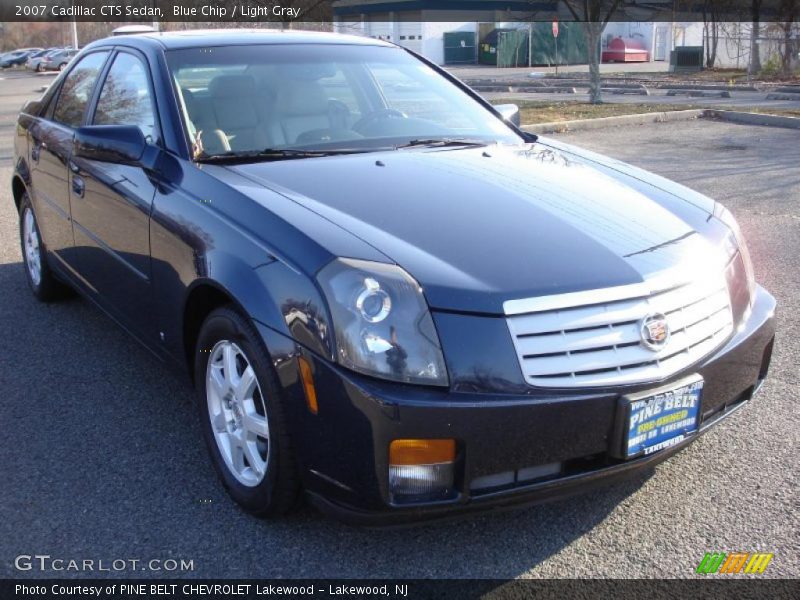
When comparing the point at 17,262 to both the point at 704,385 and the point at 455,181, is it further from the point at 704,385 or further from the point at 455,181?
the point at 704,385

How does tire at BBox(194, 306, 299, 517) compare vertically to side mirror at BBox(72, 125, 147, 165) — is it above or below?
below

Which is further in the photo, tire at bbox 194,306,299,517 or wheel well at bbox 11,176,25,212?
wheel well at bbox 11,176,25,212

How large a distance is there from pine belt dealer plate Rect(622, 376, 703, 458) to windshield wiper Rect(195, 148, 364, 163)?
1772 millimetres

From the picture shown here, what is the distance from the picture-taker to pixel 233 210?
302 cm

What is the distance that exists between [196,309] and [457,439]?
1.29 meters

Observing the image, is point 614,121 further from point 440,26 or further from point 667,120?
point 440,26

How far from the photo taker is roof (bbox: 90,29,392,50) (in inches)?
162

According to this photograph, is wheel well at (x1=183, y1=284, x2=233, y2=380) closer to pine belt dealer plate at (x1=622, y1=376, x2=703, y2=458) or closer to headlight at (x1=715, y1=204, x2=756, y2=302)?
pine belt dealer plate at (x1=622, y1=376, x2=703, y2=458)

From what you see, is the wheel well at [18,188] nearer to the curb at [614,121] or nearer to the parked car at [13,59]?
the curb at [614,121]

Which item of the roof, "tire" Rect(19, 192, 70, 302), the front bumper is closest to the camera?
the front bumper

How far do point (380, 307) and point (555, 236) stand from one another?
75 centimetres

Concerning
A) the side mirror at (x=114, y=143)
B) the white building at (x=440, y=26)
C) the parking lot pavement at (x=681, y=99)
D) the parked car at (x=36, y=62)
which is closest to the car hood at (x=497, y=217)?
the side mirror at (x=114, y=143)

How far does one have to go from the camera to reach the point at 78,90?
192 inches

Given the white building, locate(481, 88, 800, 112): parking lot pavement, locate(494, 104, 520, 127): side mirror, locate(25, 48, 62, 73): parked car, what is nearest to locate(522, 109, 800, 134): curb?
locate(481, 88, 800, 112): parking lot pavement
